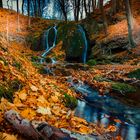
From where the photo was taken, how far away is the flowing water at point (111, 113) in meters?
5.95

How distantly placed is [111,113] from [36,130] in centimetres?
379

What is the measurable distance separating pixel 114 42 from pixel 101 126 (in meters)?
15.6

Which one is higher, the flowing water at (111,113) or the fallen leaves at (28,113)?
the fallen leaves at (28,113)

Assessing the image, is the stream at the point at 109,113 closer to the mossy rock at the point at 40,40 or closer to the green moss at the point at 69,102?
the green moss at the point at 69,102

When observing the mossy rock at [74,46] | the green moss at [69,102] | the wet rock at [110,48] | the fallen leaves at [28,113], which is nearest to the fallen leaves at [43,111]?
the fallen leaves at [28,113]

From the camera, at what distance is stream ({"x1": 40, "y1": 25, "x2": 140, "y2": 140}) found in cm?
593

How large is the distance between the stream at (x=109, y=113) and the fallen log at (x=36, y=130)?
1.90 meters

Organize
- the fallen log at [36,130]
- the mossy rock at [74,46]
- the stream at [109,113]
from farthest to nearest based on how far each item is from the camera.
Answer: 1. the mossy rock at [74,46]
2. the stream at [109,113]
3. the fallen log at [36,130]

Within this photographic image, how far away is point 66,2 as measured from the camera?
42.6m

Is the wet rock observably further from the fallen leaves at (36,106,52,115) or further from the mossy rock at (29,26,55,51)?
the fallen leaves at (36,106,52,115)

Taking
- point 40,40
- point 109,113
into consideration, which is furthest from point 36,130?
point 40,40

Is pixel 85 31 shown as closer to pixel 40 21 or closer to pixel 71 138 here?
pixel 40 21

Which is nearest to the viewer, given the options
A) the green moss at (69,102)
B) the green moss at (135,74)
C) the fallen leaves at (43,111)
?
the fallen leaves at (43,111)

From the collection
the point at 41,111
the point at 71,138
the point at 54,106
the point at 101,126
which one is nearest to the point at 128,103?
the point at 101,126
